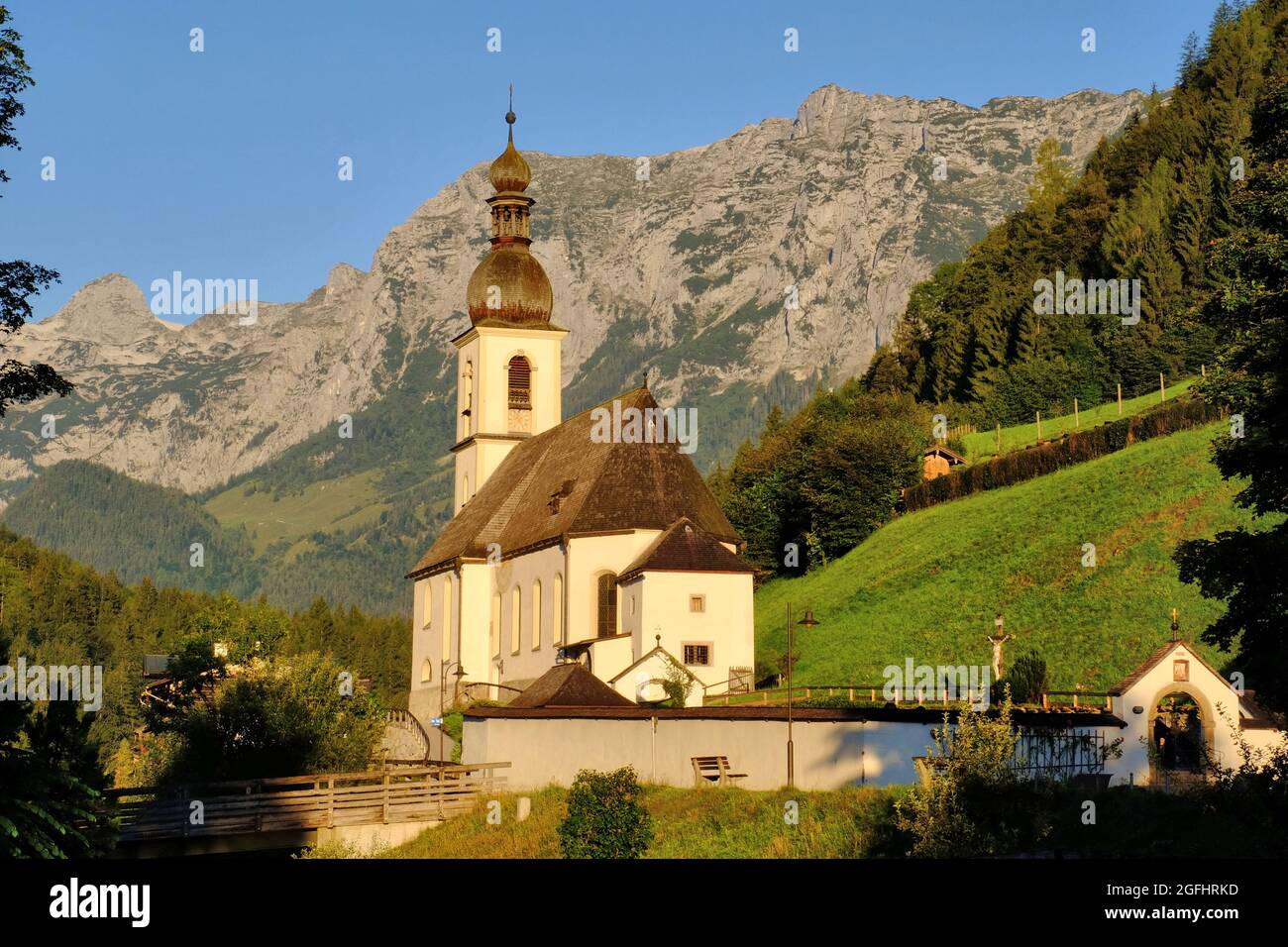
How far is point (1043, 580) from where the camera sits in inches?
2196

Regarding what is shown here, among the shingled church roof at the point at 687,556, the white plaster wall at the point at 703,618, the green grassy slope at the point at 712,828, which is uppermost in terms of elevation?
the shingled church roof at the point at 687,556

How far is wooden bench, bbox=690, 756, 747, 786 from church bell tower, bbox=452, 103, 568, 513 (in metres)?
37.1

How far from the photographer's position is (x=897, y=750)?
33531 millimetres

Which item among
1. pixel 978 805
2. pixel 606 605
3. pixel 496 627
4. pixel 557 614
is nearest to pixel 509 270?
pixel 496 627

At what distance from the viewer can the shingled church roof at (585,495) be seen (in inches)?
2206

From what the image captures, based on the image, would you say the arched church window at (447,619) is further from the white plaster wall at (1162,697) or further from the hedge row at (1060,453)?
the white plaster wall at (1162,697)

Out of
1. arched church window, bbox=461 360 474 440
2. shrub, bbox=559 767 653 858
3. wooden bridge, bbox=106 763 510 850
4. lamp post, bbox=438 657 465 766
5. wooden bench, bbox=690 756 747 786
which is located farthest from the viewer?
arched church window, bbox=461 360 474 440

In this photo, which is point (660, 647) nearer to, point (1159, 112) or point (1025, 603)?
point (1025, 603)

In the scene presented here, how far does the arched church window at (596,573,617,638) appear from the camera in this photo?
54.4 m

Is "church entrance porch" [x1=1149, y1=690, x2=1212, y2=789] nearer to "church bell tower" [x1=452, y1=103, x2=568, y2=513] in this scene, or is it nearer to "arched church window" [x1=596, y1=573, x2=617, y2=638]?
"arched church window" [x1=596, y1=573, x2=617, y2=638]

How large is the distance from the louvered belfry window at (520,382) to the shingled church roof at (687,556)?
69.4ft

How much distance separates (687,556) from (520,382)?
23.4 meters

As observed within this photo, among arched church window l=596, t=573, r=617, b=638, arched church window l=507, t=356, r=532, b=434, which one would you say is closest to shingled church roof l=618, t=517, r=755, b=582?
arched church window l=596, t=573, r=617, b=638

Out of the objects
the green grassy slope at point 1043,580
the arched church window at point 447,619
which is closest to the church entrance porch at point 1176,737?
the green grassy slope at point 1043,580
